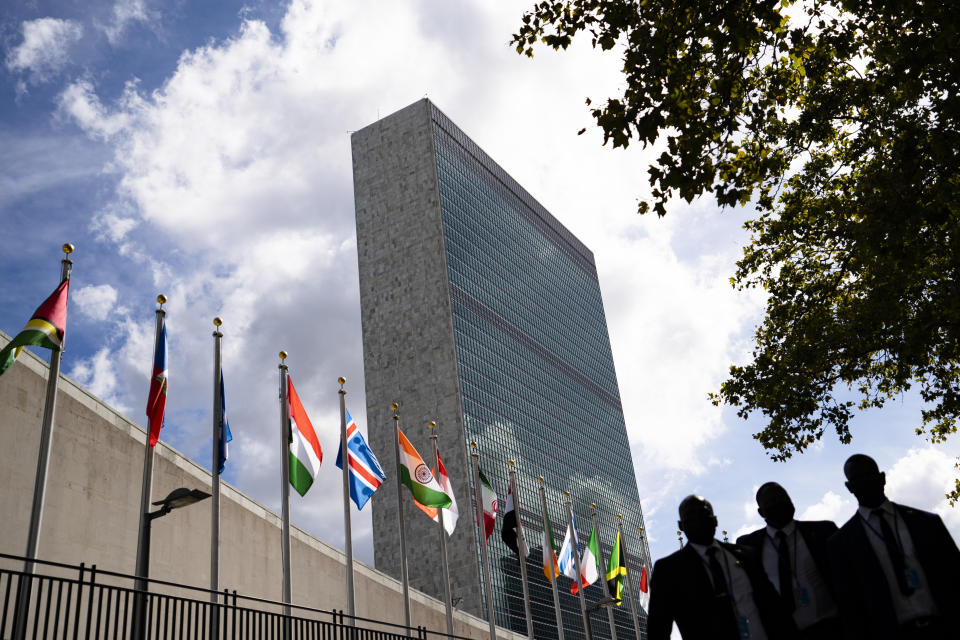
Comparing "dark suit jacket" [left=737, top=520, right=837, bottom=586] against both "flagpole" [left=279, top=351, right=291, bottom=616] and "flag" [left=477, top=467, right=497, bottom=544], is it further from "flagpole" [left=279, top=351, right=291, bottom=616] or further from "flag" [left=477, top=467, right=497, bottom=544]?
"flag" [left=477, top=467, right=497, bottom=544]

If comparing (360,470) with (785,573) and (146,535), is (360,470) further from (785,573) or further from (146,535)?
(785,573)

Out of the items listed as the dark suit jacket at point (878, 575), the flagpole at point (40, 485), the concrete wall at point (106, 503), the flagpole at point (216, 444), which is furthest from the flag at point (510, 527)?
the dark suit jacket at point (878, 575)

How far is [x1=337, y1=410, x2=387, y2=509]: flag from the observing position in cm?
2052

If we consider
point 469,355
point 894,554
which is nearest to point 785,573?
point 894,554

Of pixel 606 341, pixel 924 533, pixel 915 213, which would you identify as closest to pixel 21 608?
pixel 924 533

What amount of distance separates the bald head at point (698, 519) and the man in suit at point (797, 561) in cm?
39

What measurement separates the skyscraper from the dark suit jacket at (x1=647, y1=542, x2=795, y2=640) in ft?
254

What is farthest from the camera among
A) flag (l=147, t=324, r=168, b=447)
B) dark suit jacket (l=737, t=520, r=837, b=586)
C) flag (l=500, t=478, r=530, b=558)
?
flag (l=500, t=478, r=530, b=558)

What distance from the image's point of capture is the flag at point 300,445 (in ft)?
59.9

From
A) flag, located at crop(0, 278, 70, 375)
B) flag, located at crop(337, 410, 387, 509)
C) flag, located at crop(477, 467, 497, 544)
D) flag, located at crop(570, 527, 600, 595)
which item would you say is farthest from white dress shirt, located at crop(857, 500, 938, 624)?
flag, located at crop(570, 527, 600, 595)

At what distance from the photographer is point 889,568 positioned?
5.36 meters

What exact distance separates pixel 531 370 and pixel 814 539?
348 ft

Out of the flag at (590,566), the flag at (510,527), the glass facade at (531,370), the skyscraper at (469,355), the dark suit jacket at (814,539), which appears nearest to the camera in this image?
the dark suit jacket at (814,539)

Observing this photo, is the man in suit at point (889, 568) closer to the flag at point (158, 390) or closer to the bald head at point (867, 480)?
the bald head at point (867, 480)
